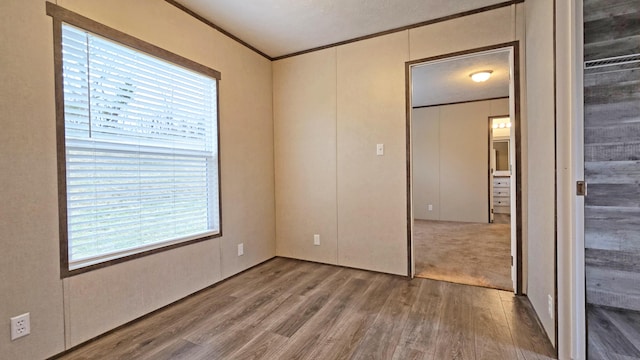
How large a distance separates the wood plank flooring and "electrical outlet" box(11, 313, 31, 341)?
0.28 m

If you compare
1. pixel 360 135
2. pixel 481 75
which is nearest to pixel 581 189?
pixel 360 135

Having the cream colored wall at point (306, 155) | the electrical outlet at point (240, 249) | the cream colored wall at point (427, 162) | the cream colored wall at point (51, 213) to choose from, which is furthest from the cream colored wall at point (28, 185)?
the cream colored wall at point (427, 162)

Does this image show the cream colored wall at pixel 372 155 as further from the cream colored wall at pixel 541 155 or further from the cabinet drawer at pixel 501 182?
the cabinet drawer at pixel 501 182

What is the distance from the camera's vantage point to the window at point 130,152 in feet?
5.82

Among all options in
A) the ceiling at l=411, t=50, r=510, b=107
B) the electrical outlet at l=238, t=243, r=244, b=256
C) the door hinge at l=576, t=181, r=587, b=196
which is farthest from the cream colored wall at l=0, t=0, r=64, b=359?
the ceiling at l=411, t=50, r=510, b=107

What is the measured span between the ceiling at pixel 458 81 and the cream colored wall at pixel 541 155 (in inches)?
43.6

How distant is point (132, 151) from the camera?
6.93 feet

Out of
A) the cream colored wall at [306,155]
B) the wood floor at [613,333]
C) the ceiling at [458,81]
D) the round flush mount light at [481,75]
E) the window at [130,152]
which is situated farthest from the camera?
the round flush mount light at [481,75]

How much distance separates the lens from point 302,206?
3.48 meters

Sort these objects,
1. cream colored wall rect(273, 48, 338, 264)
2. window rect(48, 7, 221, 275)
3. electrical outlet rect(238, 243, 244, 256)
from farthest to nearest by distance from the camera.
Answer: cream colored wall rect(273, 48, 338, 264), electrical outlet rect(238, 243, 244, 256), window rect(48, 7, 221, 275)

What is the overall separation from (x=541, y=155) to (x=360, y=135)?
5.28ft

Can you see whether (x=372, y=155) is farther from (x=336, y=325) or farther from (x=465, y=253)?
(x=465, y=253)

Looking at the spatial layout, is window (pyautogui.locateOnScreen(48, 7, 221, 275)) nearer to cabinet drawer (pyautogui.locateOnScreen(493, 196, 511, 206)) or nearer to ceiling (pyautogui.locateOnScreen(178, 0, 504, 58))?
ceiling (pyautogui.locateOnScreen(178, 0, 504, 58))

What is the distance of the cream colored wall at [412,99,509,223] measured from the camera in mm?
5770
